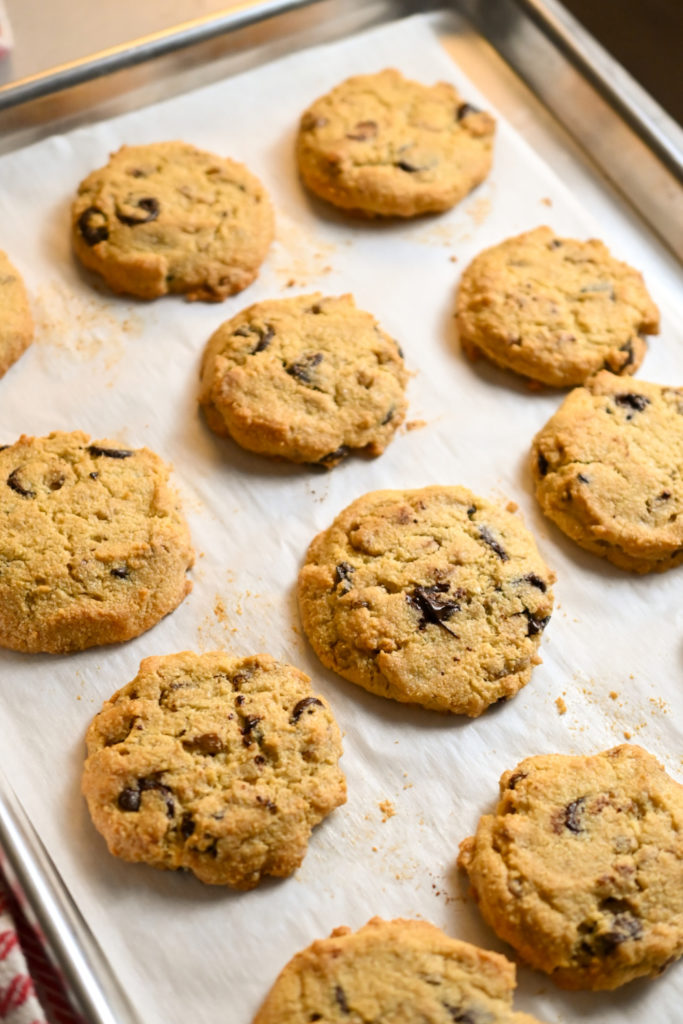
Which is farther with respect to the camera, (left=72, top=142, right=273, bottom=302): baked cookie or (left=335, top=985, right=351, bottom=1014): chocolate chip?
(left=72, top=142, right=273, bottom=302): baked cookie

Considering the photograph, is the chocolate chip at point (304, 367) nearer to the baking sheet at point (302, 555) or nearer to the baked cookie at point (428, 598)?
the baking sheet at point (302, 555)

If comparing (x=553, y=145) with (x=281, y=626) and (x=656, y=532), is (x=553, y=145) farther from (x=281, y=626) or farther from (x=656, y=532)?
(x=281, y=626)

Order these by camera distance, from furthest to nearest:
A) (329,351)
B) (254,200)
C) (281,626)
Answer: (254,200) → (329,351) → (281,626)

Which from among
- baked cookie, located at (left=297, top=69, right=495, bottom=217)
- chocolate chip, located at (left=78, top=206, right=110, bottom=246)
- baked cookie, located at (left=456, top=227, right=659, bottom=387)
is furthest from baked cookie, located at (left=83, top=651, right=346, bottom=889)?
baked cookie, located at (left=297, top=69, right=495, bottom=217)

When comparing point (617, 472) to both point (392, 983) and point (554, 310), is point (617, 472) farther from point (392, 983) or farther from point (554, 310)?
point (392, 983)

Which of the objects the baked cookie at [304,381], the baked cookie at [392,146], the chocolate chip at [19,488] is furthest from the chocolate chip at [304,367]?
the chocolate chip at [19,488]

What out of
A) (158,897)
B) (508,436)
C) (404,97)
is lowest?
(158,897)

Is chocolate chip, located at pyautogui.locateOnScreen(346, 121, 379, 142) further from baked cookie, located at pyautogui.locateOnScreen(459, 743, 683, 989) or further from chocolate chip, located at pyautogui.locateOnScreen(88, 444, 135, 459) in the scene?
baked cookie, located at pyautogui.locateOnScreen(459, 743, 683, 989)

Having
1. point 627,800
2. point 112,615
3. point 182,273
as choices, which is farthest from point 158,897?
point 182,273
